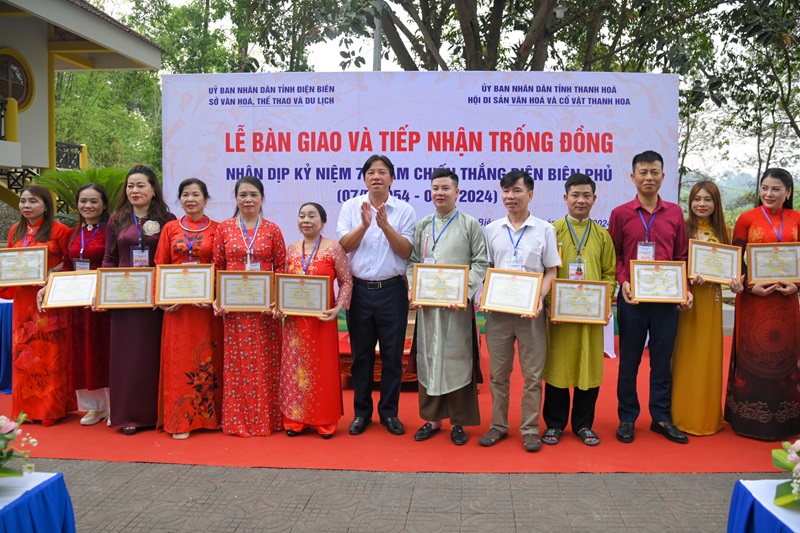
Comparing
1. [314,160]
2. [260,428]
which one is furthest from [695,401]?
[314,160]

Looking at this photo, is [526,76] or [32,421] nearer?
[32,421]

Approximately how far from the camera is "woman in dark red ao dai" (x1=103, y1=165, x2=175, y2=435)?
4516 mm

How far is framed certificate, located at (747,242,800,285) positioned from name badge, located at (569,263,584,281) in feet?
3.42

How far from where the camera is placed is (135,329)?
452 centimetres

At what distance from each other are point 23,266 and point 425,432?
9.67 feet

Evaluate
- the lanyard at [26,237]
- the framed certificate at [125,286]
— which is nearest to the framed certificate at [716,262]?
the framed certificate at [125,286]

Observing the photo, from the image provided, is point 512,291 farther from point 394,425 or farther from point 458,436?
point 394,425

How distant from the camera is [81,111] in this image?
92.3 feet

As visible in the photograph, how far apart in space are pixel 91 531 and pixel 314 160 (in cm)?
393

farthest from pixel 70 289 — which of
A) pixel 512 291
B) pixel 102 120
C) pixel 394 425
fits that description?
pixel 102 120

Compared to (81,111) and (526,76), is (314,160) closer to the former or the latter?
(526,76)

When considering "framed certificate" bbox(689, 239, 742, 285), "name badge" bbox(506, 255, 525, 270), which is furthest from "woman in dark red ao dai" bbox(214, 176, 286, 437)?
"framed certificate" bbox(689, 239, 742, 285)

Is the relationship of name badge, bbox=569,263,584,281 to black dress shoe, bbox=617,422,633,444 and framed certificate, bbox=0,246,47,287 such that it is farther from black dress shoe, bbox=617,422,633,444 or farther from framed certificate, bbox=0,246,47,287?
framed certificate, bbox=0,246,47,287

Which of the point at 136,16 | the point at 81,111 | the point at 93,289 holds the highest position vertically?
the point at 136,16
